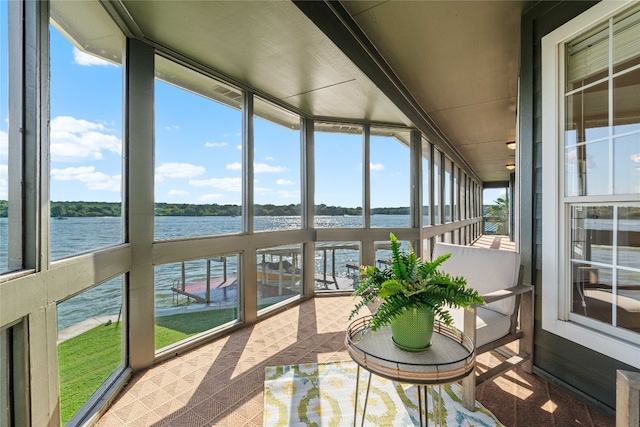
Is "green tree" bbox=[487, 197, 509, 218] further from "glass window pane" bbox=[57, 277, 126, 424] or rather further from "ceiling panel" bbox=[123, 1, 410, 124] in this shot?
"glass window pane" bbox=[57, 277, 126, 424]

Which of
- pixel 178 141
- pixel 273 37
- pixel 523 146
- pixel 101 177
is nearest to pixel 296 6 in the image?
pixel 273 37

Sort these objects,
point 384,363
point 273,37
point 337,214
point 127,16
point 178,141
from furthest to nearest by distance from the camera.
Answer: point 337,214 → point 178,141 → point 273,37 → point 127,16 → point 384,363

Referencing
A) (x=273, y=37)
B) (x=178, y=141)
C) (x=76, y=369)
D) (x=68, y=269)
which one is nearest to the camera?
(x=68, y=269)

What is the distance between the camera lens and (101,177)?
7.11 ft

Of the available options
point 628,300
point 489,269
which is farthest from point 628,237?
point 489,269

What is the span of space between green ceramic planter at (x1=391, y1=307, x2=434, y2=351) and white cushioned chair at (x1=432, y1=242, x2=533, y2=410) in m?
0.58

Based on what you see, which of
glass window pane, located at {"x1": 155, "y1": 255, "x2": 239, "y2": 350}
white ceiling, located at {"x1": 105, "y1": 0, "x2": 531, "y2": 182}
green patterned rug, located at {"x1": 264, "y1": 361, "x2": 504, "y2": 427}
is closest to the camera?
green patterned rug, located at {"x1": 264, "y1": 361, "x2": 504, "y2": 427}

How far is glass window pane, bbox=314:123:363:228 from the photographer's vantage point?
458cm

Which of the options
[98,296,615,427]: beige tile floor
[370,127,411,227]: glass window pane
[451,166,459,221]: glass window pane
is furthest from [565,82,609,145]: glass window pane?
[451,166,459,221]: glass window pane

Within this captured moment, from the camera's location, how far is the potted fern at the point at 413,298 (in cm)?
133

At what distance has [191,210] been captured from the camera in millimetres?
2965

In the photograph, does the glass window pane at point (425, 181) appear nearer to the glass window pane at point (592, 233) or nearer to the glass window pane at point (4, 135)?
the glass window pane at point (592, 233)

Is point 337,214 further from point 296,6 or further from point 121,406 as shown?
point 121,406

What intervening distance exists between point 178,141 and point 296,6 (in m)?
1.66
